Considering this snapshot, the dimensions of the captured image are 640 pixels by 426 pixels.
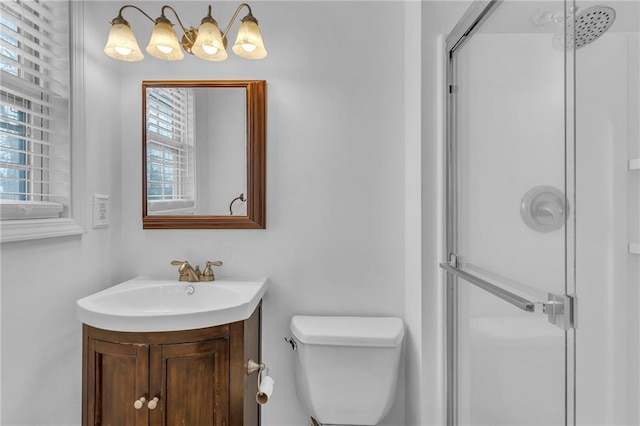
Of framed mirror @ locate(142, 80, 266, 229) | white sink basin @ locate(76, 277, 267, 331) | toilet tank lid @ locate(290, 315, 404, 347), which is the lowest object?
toilet tank lid @ locate(290, 315, 404, 347)

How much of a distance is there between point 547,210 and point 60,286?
147 cm

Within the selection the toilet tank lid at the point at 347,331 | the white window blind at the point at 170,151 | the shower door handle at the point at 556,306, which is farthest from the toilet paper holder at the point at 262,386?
the shower door handle at the point at 556,306

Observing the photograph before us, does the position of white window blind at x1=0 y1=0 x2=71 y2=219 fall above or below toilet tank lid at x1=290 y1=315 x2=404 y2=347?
above

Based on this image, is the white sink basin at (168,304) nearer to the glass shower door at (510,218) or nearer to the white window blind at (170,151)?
the white window blind at (170,151)

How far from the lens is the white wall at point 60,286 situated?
3.68 feet

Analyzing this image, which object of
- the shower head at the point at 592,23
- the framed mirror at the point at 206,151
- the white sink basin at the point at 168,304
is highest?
the shower head at the point at 592,23

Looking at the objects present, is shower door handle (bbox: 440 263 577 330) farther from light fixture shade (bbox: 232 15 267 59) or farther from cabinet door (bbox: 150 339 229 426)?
light fixture shade (bbox: 232 15 267 59)

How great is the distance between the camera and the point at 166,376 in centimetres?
119

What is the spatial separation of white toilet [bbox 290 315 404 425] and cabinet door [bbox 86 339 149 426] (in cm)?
54

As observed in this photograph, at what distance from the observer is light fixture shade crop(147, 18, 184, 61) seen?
1439mm

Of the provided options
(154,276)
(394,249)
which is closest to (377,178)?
(394,249)

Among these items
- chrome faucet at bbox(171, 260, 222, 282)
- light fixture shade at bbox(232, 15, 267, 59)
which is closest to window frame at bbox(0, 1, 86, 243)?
chrome faucet at bbox(171, 260, 222, 282)

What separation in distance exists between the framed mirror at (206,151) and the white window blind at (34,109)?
322 millimetres

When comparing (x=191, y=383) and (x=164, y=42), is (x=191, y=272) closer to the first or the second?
(x=191, y=383)
